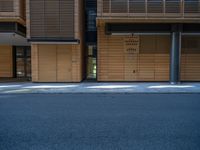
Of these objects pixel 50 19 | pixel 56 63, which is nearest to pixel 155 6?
pixel 50 19

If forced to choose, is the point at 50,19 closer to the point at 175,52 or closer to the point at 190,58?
the point at 175,52

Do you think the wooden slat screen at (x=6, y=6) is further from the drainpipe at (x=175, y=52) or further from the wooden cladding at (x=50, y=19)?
the drainpipe at (x=175, y=52)

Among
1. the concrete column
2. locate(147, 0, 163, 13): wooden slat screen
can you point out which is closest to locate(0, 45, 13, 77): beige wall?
locate(147, 0, 163, 13): wooden slat screen

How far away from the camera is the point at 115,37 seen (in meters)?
20.3

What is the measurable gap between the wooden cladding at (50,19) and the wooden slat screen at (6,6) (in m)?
1.31

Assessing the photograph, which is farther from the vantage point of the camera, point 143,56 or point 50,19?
point 143,56

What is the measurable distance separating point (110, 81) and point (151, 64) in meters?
3.31

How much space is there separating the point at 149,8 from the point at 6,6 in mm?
9431

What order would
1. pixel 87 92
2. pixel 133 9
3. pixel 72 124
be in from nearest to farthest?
pixel 72 124
pixel 87 92
pixel 133 9

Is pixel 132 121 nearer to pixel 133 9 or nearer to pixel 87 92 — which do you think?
pixel 87 92

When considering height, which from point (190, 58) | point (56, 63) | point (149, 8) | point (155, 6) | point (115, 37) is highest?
point (155, 6)

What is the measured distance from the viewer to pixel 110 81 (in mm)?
20531

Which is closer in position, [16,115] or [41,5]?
[16,115]

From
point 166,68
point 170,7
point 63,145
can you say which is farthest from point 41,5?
point 63,145
